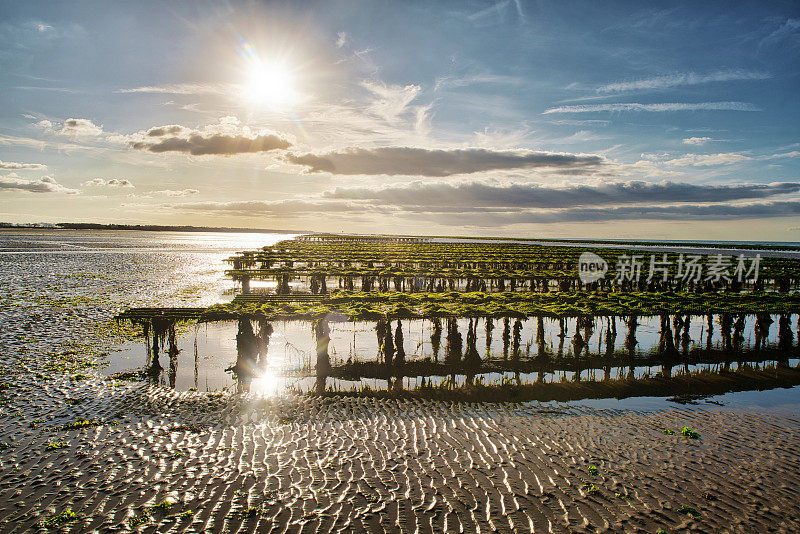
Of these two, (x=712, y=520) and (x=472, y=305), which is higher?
(x=472, y=305)

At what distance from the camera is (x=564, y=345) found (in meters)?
28.7

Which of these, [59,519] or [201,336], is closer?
[59,519]

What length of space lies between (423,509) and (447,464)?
7.33 feet

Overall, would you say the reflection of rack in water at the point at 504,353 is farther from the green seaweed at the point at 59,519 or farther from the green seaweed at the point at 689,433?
the green seaweed at the point at 59,519

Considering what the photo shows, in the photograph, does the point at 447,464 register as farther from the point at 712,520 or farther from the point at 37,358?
the point at 37,358

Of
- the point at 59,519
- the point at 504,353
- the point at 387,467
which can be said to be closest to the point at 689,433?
the point at 387,467

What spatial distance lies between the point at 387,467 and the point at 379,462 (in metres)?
0.35

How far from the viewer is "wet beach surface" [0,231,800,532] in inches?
400

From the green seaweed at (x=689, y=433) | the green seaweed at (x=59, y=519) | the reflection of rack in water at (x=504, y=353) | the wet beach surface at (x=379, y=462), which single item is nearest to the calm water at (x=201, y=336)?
the reflection of rack in water at (x=504, y=353)

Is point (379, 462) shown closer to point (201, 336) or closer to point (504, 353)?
point (504, 353)

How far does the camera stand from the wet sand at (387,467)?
10.2 meters

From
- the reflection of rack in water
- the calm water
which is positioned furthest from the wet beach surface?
the reflection of rack in water

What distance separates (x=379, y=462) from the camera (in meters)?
12.6

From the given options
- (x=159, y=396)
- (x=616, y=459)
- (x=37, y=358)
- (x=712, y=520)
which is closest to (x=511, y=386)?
(x=616, y=459)
